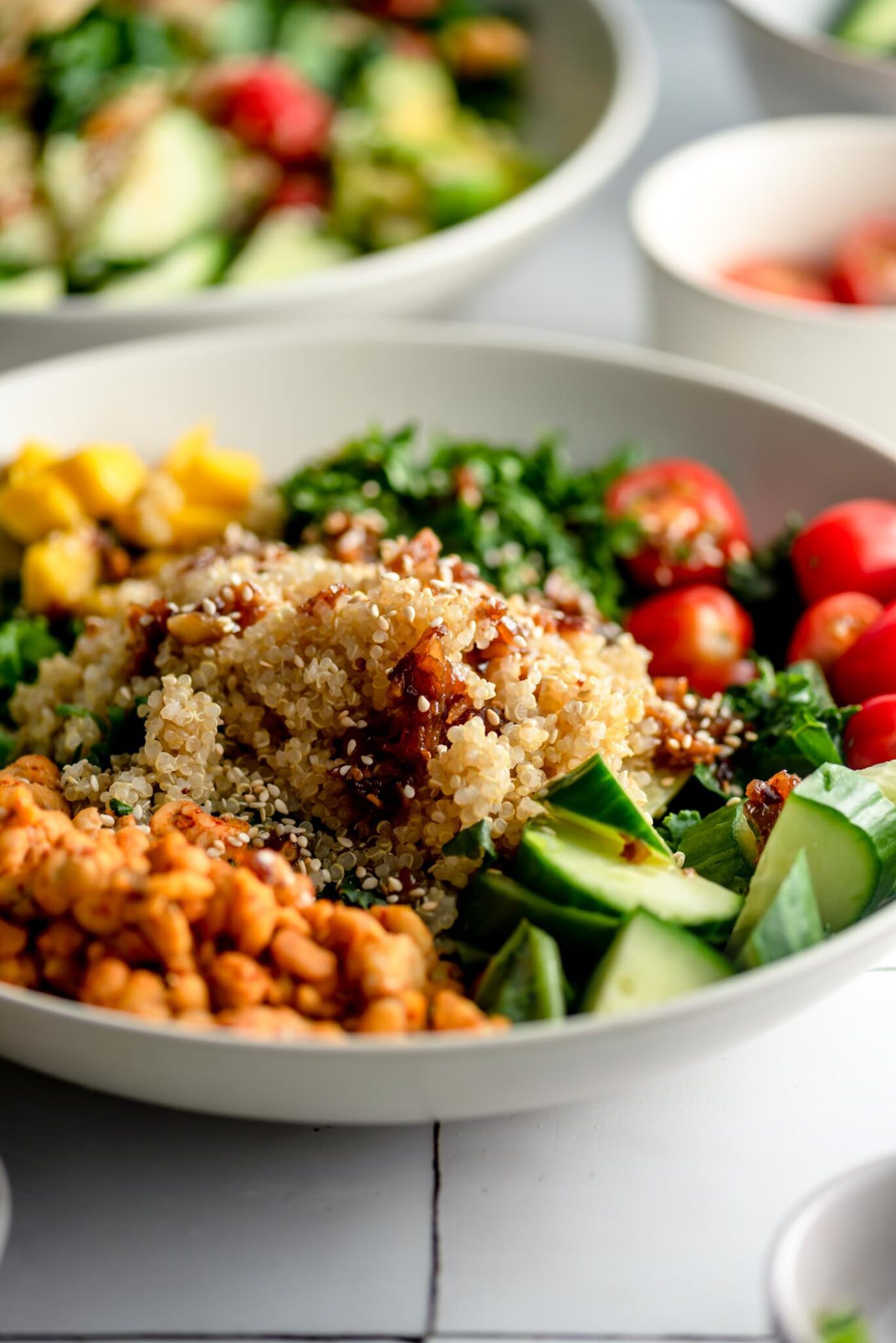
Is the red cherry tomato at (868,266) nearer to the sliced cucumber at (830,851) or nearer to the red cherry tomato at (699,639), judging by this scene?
the red cherry tomato at (699,639)

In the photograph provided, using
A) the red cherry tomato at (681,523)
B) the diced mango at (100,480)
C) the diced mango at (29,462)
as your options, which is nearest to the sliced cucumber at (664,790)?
the red cherry tomato at (681,523)

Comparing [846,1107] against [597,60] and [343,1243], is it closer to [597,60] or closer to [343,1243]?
[343,1243]

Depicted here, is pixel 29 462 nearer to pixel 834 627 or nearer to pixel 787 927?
pixel 834 627

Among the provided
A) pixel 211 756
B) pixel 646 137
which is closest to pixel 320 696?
pixel 211 756

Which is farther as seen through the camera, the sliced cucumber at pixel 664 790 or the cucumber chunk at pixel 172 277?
the cucumber chunk at pixel 172 277

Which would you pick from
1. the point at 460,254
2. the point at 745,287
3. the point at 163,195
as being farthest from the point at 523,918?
the point at 163,195

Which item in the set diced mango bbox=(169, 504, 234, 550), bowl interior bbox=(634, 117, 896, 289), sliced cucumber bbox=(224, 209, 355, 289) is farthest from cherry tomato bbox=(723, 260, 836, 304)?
diced mango bbox=(169, 504, 234, 550)
